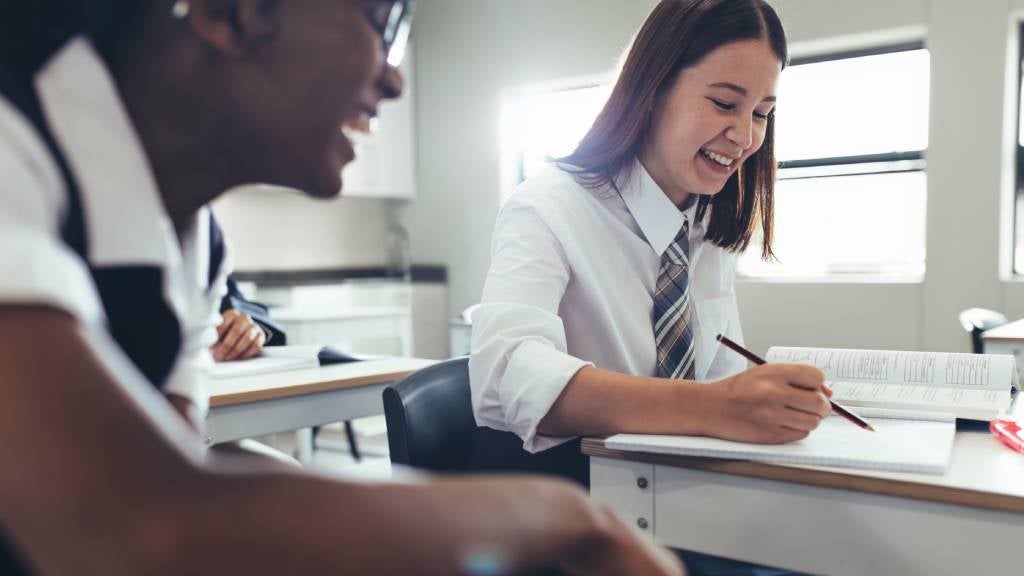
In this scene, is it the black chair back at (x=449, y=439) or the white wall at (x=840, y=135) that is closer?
the black chair back at (x=449, y=439)

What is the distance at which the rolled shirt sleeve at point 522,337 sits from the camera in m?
1.07

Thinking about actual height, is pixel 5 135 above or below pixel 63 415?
above

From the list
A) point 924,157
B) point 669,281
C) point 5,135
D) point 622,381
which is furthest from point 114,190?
point 924,157

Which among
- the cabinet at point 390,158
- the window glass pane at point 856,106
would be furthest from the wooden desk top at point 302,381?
the cabinet at point 390,158

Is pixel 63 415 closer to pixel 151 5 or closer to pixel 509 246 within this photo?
pixel 151 5

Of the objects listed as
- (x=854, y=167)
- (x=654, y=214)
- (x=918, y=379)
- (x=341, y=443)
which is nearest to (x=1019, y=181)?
(x=854, y=167)

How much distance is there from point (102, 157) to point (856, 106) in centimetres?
423

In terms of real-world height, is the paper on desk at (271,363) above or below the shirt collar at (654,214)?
below

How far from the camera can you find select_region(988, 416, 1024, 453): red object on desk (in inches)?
38.8

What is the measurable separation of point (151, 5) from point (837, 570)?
0.85m

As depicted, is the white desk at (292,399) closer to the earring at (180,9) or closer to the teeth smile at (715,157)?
the teeth smile at (715,157)

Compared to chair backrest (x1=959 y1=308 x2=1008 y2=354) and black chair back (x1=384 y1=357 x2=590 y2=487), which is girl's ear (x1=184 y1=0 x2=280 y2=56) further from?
chair backrest (x1=959 y1=308 x2=1008 y2=354)

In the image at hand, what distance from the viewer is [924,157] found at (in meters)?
3.79

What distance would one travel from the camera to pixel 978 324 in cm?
246
